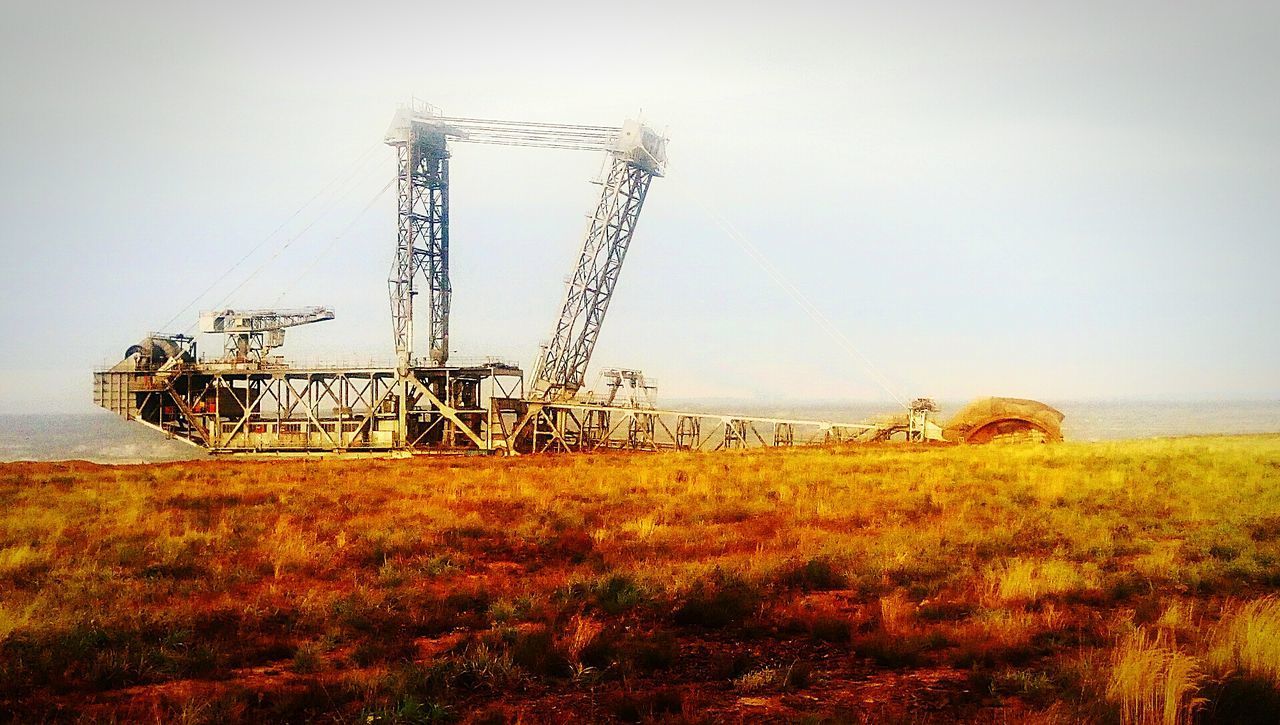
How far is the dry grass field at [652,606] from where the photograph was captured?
Answer: 595 cm

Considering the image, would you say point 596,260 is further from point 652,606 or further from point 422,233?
point 652,606

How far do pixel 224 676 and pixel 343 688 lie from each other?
1.35 meters

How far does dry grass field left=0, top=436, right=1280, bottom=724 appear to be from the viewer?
5.95m

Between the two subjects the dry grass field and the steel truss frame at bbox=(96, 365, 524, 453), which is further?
the steel truss frame at bbox=(96, 365, 524, 453)

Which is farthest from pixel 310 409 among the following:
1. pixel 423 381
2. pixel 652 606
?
pixel 652 606

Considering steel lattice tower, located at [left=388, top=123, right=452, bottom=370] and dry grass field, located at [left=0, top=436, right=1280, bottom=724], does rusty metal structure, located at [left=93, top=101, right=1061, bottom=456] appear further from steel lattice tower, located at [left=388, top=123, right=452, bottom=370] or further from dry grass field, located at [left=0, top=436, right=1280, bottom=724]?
dry grass field, located at [left=0, top=436, right=1280, bottom=724]

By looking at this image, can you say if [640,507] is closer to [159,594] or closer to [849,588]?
[849,588]

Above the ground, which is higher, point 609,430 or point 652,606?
point 609,430

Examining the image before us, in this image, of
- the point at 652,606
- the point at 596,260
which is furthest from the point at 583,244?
the point at 652,606

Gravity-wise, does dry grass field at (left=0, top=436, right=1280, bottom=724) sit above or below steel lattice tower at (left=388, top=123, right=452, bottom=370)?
below

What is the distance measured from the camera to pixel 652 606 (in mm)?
8430

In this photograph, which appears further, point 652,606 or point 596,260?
point 596,260

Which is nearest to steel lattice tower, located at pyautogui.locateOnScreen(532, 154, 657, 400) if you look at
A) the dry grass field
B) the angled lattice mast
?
the angled lattice mast

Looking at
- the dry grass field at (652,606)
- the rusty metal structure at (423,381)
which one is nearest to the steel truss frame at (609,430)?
the rusty metal structure at (423,381)
